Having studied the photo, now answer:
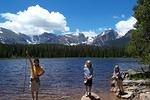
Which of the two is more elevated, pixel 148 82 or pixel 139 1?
pixel 139 1

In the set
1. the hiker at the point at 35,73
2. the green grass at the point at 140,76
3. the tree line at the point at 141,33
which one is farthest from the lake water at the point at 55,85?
the hiker at the point at 35,73

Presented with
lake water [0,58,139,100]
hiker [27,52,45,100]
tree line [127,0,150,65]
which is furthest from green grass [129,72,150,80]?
hiker [27,52,45,100]

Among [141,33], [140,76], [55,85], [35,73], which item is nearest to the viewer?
[35,73]

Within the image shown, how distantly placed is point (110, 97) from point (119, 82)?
1.75 metres

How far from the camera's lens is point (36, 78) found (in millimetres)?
23453

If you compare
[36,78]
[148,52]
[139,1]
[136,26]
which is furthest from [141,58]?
[36,78]

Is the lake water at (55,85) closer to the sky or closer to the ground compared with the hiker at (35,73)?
closer to the ground

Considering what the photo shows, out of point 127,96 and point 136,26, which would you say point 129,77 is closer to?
point 136,26

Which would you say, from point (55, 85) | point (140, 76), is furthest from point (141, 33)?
point (55, 85)

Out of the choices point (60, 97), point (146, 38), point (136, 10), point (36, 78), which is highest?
point (136, 10)

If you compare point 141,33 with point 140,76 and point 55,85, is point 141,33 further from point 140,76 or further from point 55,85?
point 55,85

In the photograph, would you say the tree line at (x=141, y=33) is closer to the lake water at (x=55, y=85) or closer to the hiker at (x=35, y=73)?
the lake water at (x=55, y=85)

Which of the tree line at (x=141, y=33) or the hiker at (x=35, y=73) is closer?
the hiker at (x=35, y=73)

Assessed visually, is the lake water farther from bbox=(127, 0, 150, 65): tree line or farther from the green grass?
bbox=(127, 0, 150, 65): tree line
